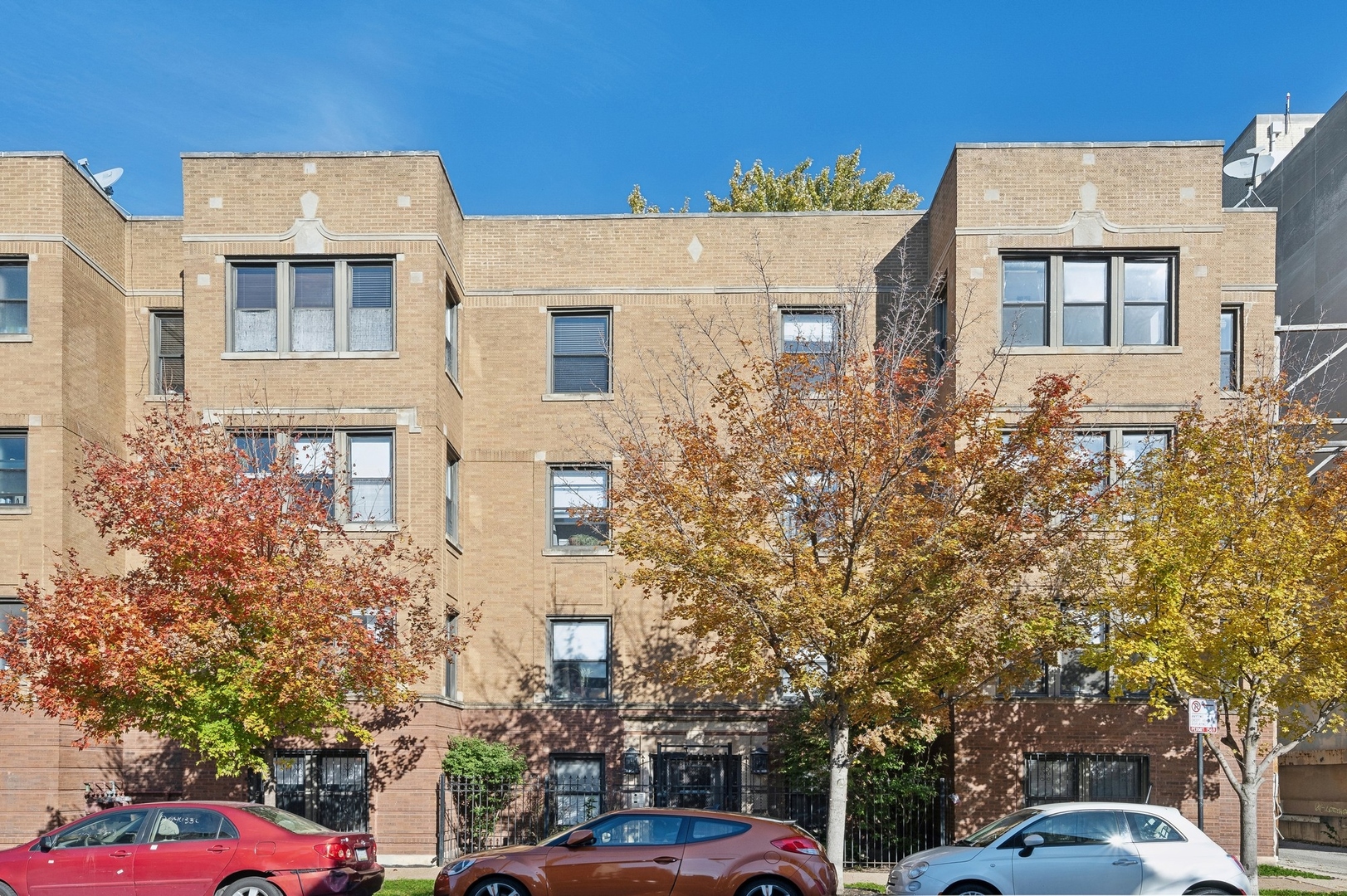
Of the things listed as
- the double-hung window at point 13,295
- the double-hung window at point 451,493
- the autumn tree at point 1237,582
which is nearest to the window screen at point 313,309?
the double-hung window at point 451,493

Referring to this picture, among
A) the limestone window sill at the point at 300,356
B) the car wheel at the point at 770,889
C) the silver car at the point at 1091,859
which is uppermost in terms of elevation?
the limestone window sill at the point at 300,356

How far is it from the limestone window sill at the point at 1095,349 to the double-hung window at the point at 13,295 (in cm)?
1682

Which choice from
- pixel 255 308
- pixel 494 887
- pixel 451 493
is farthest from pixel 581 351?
pixel 494 887

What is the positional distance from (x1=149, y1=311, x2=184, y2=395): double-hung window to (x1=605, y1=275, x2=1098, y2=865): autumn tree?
10863mm

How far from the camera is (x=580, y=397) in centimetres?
2458

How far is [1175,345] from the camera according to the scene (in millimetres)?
22438

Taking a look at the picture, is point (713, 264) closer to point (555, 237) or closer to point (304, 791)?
point (555, 237)

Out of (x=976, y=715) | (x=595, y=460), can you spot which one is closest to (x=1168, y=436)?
(x=976, y=715)

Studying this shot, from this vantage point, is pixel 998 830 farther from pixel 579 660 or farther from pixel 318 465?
pixel 318 465

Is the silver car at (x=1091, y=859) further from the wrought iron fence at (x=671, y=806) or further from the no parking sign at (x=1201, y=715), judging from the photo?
the wrought iron fence at (x=671, y=806)

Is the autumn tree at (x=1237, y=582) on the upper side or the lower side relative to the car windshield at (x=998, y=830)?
upper

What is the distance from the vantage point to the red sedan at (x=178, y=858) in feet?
47.2

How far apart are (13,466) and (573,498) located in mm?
9637

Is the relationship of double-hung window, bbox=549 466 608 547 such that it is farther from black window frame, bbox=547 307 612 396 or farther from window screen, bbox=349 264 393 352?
window screen, bbox=349 264 393 352
